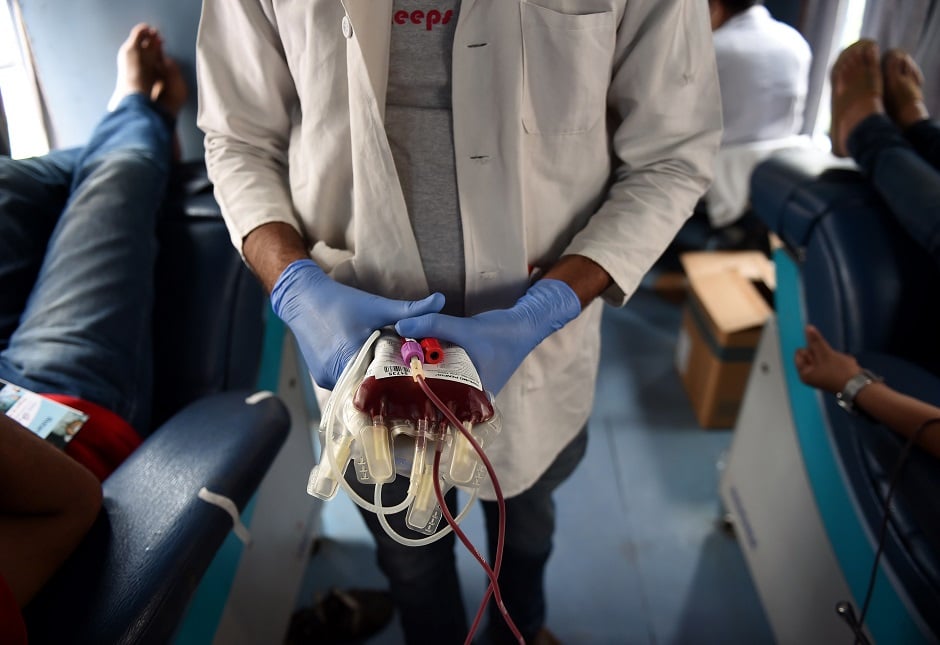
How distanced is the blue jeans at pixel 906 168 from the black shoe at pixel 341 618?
50.4 inches

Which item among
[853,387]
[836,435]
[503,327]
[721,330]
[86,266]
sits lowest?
[721,330]

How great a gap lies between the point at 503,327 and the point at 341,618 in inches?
38.2

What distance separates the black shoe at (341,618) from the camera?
4.41 ft

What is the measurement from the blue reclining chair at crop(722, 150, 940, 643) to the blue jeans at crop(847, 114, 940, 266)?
4cm

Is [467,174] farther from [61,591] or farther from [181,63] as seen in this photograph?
[181,63]

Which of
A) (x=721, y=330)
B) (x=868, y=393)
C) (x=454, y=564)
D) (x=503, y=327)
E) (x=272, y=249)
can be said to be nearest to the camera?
(x=503, y=327)

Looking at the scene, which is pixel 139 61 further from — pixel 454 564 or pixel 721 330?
pixel 721 330

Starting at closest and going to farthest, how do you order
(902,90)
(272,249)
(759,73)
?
(272,249) < (902,90) < (759,73)

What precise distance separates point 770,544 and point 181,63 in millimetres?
1638

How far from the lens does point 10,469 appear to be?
70 cm

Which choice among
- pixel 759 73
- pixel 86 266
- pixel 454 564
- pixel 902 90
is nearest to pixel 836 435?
pixel 454 564

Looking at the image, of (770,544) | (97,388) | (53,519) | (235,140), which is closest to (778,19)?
(770,544)

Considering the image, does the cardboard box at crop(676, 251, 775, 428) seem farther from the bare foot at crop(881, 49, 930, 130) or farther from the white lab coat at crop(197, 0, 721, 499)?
→ the white lab coat at crop(197, 0, 721, 499)

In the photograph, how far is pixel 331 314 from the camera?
71 centimetres
